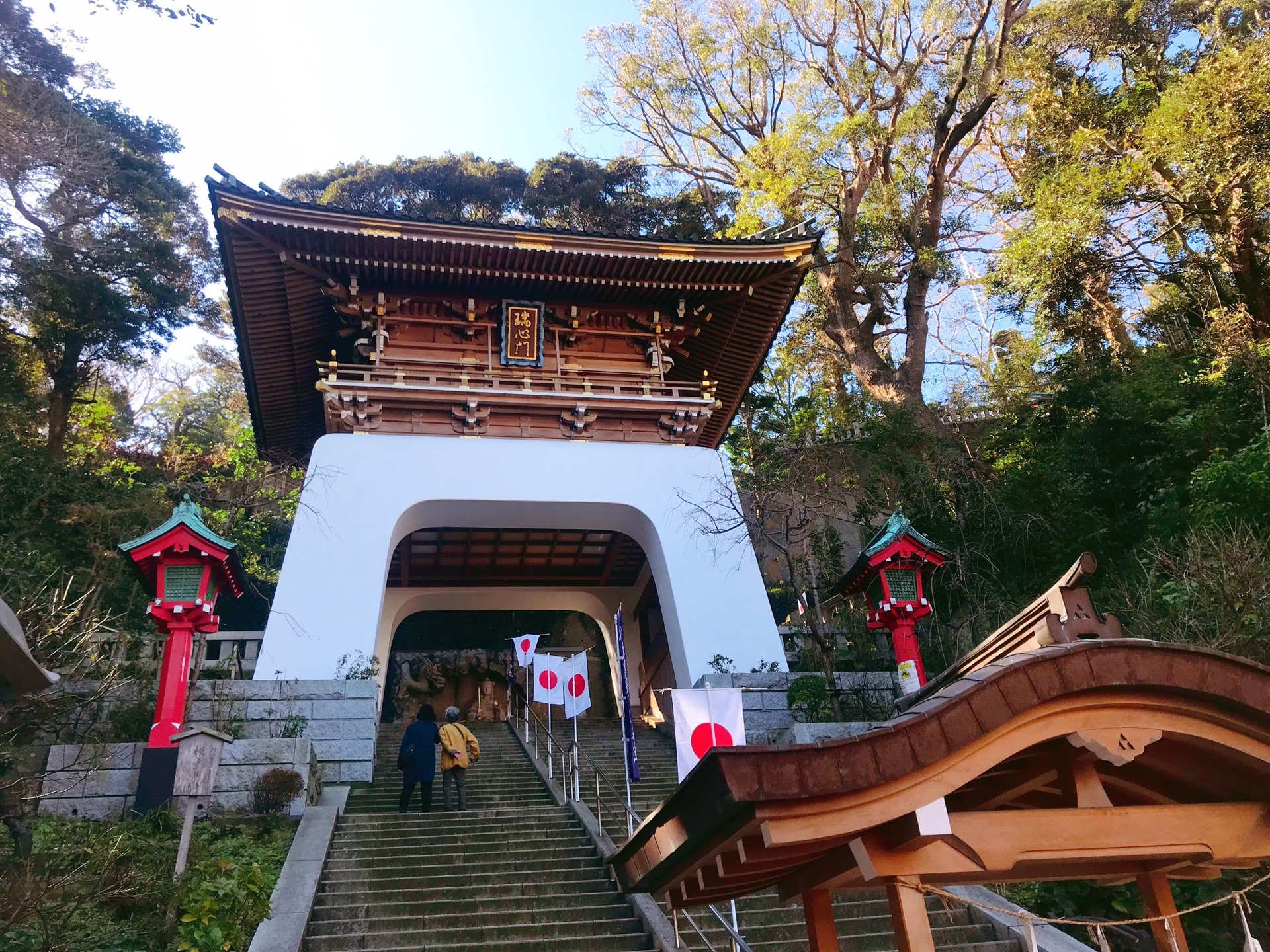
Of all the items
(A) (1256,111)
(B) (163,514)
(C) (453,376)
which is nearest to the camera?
(A) (1256,111)

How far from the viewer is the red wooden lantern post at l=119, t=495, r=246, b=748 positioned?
918cm

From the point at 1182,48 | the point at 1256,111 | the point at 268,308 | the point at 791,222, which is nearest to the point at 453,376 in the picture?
the point at 268,308

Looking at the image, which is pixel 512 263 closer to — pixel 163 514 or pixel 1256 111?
pixel 163 514

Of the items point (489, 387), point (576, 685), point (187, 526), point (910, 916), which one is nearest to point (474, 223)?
point (489, 387)

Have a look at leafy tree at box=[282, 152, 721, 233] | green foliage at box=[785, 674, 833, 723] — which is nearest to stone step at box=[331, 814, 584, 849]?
green foliage at box=[785, 674, 833, 723]

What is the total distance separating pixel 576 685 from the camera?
10648mm

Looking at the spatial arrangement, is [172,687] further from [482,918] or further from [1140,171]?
[1140,171]

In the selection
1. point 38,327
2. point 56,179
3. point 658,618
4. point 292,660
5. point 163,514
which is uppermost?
point 56,179

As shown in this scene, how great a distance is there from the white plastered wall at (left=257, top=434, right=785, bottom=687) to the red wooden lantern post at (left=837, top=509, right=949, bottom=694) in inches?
78.1

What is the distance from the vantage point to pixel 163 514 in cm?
1549

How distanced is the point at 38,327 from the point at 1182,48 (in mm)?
25024

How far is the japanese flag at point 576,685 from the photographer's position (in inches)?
418

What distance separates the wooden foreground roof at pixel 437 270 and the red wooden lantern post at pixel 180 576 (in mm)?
4829

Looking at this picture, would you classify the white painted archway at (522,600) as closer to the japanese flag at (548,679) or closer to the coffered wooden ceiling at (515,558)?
the coffered wooden ceiling at (515,558)
